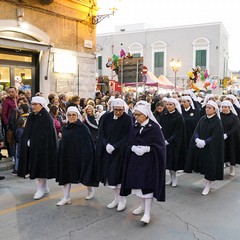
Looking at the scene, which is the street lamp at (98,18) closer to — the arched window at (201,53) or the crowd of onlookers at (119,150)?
the crowd of onlookers at (119,150)

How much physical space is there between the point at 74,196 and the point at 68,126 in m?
1.37

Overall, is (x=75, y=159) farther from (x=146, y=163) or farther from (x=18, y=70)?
(x=18, y=70)

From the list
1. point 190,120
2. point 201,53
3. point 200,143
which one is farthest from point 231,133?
point 201,53

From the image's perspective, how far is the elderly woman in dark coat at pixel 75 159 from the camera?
19.5ft

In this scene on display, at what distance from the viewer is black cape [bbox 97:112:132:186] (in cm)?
568

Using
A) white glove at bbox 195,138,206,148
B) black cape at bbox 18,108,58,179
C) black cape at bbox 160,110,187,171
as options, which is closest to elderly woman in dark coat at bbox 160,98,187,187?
black cape at bbox 160,110,187,171

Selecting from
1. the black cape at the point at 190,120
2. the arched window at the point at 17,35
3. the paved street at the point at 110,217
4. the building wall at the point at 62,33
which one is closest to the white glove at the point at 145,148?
the paved street at the point at 110,217

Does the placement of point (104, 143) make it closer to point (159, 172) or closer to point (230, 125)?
point (159, 172)

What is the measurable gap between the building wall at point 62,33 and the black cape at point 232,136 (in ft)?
23.1

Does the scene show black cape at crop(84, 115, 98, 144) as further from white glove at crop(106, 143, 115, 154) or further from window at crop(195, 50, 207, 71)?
window at crop(195, 50, 207, 71)

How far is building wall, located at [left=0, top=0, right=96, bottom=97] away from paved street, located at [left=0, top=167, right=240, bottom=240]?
6.58m

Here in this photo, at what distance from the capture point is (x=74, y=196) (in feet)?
21.3

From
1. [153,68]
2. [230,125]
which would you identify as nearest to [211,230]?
[230,125]

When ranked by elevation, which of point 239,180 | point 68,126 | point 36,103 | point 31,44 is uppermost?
point 31,44
